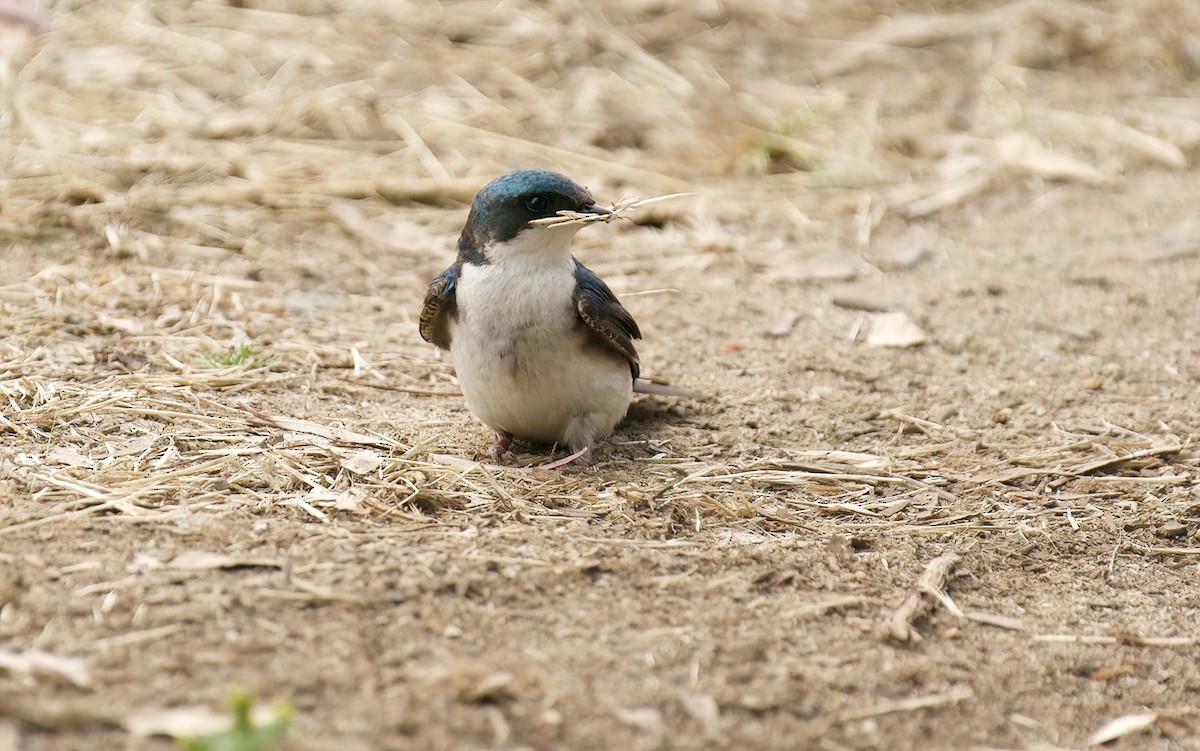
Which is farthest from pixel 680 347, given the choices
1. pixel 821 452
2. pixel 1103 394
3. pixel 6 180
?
pixel 6 180

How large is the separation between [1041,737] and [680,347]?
3445mm

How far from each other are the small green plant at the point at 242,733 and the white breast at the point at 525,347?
7.66 ft

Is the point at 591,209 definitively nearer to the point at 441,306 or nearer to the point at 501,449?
the point at 441,306

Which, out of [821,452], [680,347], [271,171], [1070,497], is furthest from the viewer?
[271,171]

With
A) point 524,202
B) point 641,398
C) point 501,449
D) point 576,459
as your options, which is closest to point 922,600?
point 576,459

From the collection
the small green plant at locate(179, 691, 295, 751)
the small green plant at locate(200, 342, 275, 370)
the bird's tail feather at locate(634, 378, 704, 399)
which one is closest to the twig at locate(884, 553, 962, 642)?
the bird's tail feather at locate(634, 378, 704, 399)

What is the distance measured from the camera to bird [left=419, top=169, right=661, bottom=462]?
16.6 ft

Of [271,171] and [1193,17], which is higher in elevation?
[1193,17]

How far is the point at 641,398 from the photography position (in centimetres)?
620

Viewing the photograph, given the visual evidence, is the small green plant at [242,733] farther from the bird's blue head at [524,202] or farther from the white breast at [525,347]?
the bird's blue head at [524,202]

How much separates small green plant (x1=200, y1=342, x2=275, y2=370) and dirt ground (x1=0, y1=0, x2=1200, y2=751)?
43mm

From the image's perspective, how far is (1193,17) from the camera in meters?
Answer: 11.7

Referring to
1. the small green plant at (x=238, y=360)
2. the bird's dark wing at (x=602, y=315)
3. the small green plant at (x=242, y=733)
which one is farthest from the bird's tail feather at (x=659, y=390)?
the small green plant at (x=242, y=733)

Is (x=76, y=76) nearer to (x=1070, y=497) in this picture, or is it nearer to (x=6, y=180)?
(x=6, y=180)
